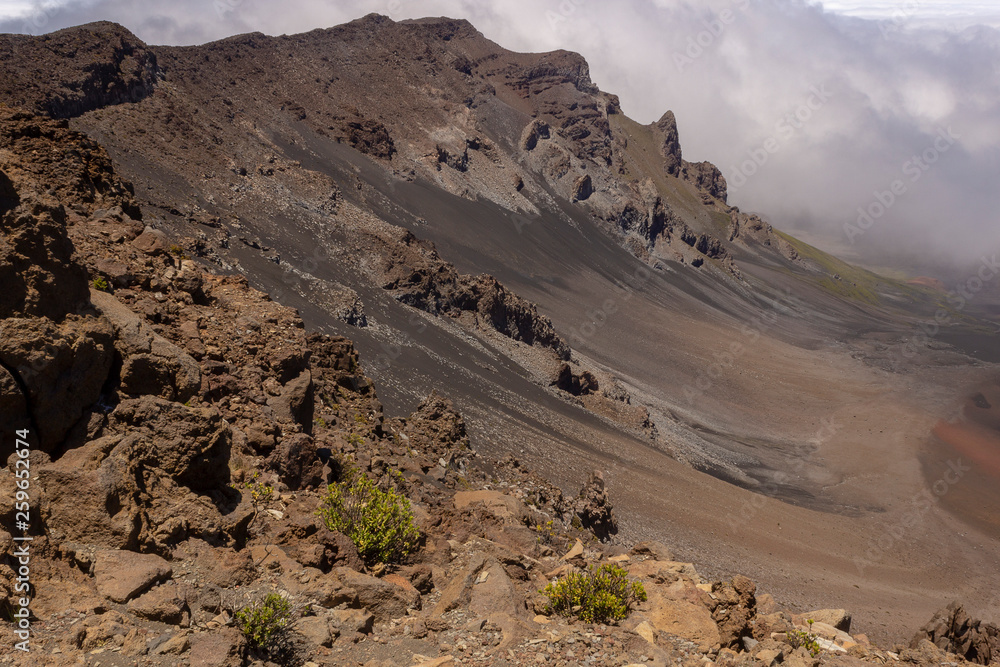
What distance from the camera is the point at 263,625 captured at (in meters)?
6.04

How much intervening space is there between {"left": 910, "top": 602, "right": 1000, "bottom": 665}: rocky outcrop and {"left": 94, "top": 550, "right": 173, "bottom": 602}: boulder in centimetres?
1435

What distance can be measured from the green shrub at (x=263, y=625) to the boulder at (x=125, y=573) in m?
0.80

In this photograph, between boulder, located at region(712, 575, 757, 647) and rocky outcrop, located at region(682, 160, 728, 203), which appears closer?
boulder, located at region(712, 575, 757, 647)

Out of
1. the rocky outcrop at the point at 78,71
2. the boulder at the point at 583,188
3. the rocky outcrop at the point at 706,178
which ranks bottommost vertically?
the rocky outcrop at the point at 78,71

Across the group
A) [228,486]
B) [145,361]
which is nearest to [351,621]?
[228,486]

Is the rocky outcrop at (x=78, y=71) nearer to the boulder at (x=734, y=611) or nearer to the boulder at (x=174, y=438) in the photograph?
the boulder at (x=174, y=438)

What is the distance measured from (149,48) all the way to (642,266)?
187ft

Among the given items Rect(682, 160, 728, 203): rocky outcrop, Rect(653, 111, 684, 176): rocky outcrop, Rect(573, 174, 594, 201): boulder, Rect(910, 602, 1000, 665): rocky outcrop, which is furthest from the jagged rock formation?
Rect(682, 160, 728, 203): rocky outcrop

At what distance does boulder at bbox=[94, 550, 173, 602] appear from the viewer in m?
5.74

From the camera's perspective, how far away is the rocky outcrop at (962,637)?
14086 mm

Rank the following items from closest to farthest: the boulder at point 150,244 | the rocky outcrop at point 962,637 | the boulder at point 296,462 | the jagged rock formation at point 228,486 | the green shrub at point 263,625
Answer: the green shrub at point 263,625, the jagged rock formation at point 228,486, the boulder at point 296,462, the boulder at point 150,244, the rocky outcrop at point 962,637

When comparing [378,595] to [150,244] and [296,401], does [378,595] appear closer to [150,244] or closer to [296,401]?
[296,401]

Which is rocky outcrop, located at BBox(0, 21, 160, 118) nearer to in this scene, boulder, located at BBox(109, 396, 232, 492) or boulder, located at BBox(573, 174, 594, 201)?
boulder, located at BBox(109, 396, 232, 492)

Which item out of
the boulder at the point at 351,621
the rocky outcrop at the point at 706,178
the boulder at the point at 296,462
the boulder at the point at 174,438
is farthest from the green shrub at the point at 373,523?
the rocky outcrop at the point at 706,178
